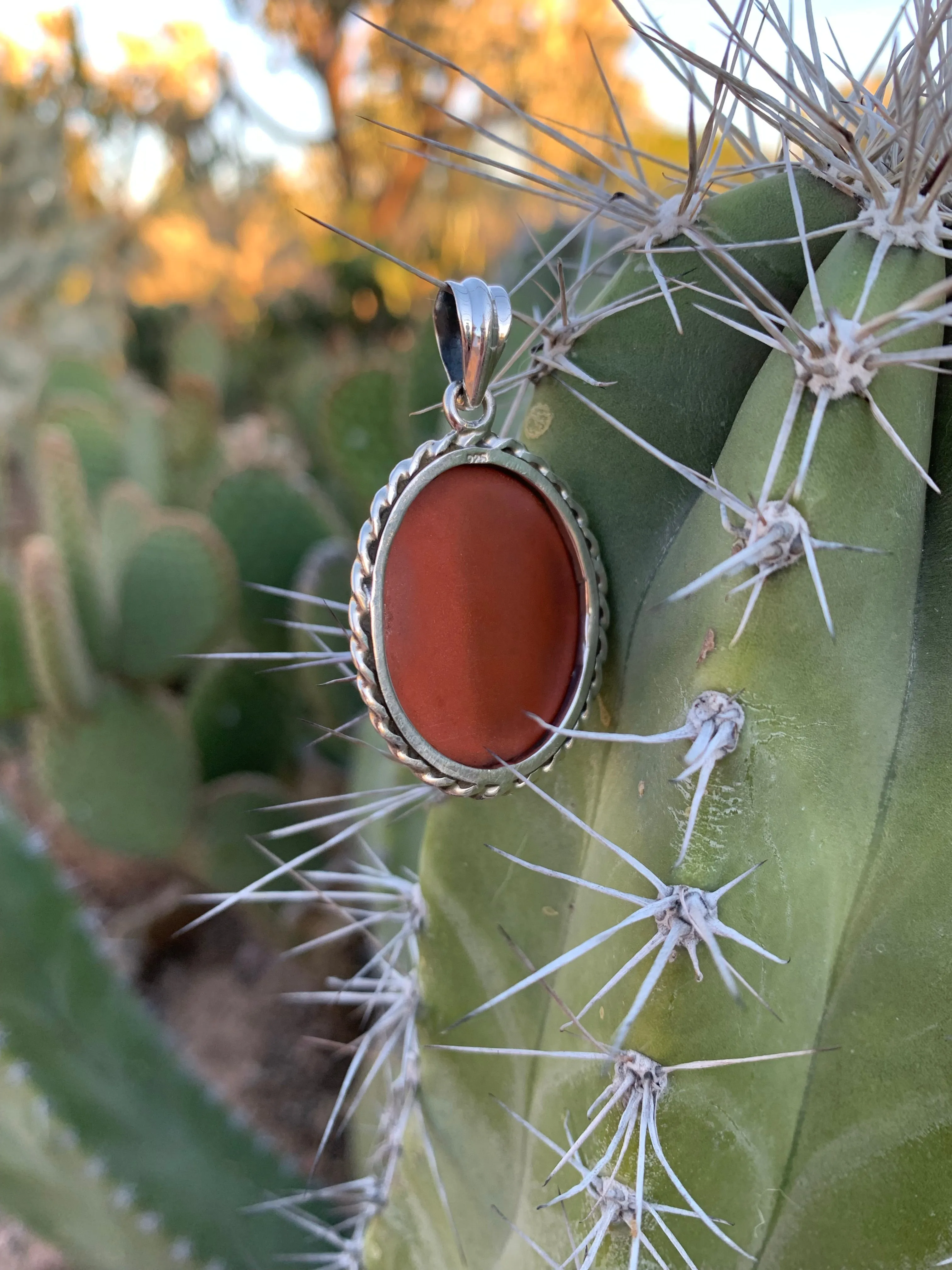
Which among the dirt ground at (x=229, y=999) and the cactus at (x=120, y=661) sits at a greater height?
the cactus at (x=120, y=661)

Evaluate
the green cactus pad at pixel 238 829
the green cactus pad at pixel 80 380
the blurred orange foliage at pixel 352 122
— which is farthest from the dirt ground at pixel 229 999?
the blurred orange foliage at pixel 352 122

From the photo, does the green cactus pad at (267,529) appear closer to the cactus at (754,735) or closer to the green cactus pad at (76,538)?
the green cactus pad at (76,538)

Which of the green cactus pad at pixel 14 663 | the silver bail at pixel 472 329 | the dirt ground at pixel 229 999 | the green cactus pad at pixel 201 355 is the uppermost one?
the green cactus pad at pixel 201 355

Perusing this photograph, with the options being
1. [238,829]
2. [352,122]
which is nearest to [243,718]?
[238,829]

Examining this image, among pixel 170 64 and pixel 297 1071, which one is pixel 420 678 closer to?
pixel 297 1071

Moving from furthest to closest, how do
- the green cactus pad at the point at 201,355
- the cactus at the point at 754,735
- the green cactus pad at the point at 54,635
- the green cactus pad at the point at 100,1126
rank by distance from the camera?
the green cactus pad at the point at 201,355, the green cactus pad at the point at 54,635, the green cactus pad at the point at 100,1126, the cactus at the point at 754,735

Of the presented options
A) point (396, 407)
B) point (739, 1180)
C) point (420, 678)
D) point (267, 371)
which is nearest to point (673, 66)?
point (420, 678)

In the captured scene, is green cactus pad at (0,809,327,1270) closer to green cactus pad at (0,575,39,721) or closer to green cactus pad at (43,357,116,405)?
green cactus pad at (0,575,39,721)
